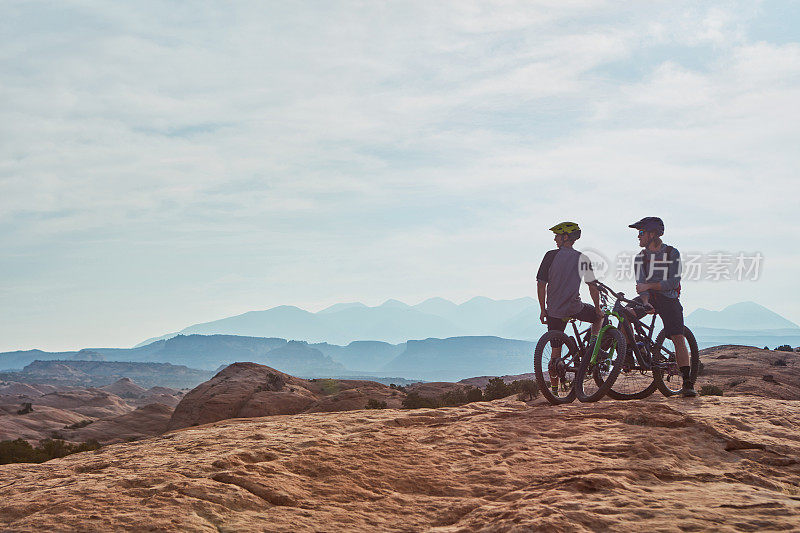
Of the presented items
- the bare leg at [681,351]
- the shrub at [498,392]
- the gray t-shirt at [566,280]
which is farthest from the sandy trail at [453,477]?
the shrub at [498,392]

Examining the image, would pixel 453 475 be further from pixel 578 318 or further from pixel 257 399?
pixel 257 399

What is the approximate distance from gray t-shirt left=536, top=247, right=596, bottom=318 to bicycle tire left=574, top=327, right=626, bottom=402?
2.31 ft

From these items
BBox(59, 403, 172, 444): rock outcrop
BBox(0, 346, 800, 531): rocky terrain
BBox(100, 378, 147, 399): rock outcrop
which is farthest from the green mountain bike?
BBox(100, 378, 147, 399): rock outcrop

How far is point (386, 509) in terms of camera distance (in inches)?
179

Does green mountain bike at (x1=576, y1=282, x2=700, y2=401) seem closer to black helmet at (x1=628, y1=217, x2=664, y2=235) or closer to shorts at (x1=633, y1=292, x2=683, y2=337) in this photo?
shorts at (x1=633, y1=292, x2=683, y2=337)

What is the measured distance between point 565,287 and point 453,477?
184 inches

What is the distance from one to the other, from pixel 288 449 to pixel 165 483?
148cm

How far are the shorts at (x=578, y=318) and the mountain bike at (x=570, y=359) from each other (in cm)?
11

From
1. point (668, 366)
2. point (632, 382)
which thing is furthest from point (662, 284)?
point (632, 382)

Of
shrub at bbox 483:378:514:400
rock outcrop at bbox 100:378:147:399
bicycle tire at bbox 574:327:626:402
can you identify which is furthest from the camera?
rock outcrop at bbox 100:378:147:399

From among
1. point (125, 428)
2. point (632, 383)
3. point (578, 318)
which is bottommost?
point (125, 428)

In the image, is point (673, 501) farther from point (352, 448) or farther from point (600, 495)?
point (352, 448)

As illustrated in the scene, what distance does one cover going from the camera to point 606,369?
28.9 ft

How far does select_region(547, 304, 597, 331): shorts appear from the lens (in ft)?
30.0
